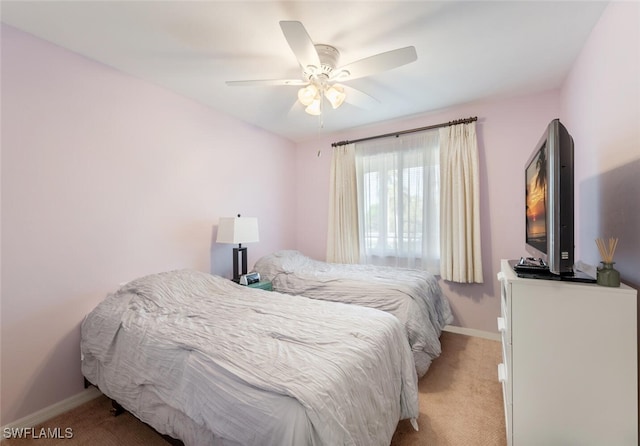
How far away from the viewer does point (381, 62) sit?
5.48 ft

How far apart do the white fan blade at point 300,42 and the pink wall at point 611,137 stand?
5.14ft

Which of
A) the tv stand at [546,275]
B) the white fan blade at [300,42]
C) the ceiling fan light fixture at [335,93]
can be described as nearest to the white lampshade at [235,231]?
the ceiling fan light fixture at [335,93]

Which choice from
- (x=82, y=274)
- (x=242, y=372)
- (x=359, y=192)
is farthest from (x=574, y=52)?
(x=82, y=274)

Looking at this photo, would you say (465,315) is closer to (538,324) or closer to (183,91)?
(538,324)

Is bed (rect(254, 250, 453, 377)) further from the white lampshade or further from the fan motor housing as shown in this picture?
the fan motor housing

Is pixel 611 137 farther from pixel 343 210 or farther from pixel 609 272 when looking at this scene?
pixel 343 210

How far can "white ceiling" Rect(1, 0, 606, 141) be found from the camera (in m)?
1.57

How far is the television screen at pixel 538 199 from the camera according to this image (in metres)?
1.37

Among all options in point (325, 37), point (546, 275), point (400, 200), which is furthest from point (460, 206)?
point (325, 37)

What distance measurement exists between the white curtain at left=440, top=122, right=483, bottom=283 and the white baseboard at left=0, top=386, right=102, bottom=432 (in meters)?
3.38

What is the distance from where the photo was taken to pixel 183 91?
2.58m

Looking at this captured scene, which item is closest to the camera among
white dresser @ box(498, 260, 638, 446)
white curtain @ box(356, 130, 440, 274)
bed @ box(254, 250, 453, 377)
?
white dresser @ box(498, 260, 638, 446)

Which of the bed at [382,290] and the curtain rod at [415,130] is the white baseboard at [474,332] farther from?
the curtain rod at [415,130]

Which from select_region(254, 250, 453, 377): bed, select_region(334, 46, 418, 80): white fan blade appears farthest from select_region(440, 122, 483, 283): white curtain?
select_region(334, 46, 418, 80): white fan blade
